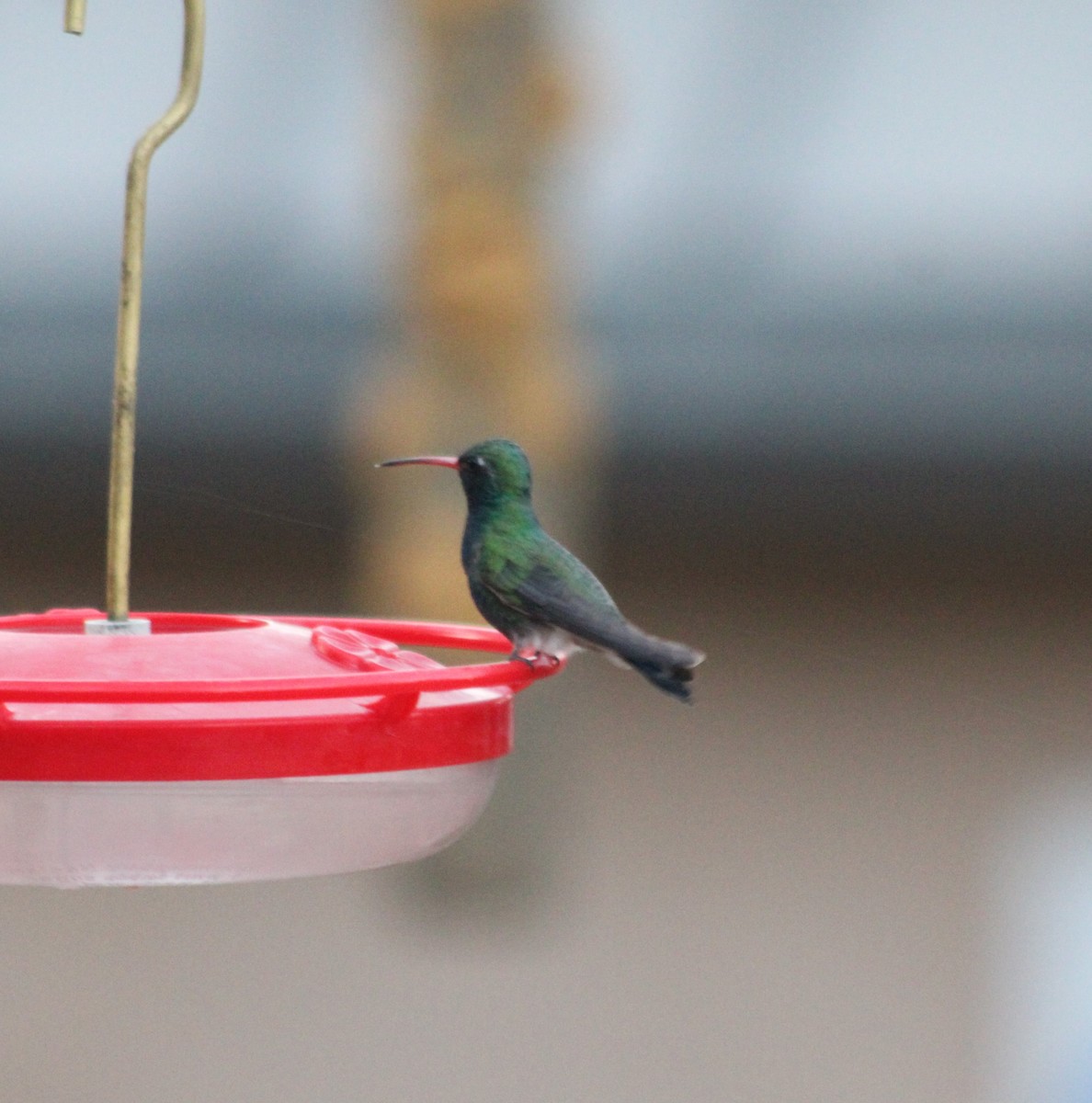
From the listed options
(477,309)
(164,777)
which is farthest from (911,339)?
(164,777)

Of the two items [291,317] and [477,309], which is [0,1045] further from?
[477,309]

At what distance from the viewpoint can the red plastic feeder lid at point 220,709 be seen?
1.20 m

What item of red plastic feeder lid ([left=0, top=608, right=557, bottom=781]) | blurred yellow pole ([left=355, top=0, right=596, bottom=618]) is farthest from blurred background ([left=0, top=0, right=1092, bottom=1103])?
red plastic feeder lid ([left=0, top=608, right=557, bottom=781])

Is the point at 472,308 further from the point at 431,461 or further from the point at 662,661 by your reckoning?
the point at 662,661

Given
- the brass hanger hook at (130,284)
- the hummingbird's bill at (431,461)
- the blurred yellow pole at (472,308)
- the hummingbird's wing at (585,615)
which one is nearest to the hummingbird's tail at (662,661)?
the hummingbird's wing at (585,615)

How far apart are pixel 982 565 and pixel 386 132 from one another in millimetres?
1330

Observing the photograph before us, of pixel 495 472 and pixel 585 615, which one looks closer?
pixel 585 615

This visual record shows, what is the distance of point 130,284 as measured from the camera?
137cm

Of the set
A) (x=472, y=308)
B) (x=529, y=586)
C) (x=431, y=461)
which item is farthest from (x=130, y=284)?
(x=472, y=308)

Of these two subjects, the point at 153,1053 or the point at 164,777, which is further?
the point at 153,1053

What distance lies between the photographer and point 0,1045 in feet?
14.3

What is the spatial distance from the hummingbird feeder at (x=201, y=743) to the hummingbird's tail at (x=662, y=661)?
7cm

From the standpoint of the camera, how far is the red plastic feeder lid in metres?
1.20

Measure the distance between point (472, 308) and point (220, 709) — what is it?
1.89 meters
